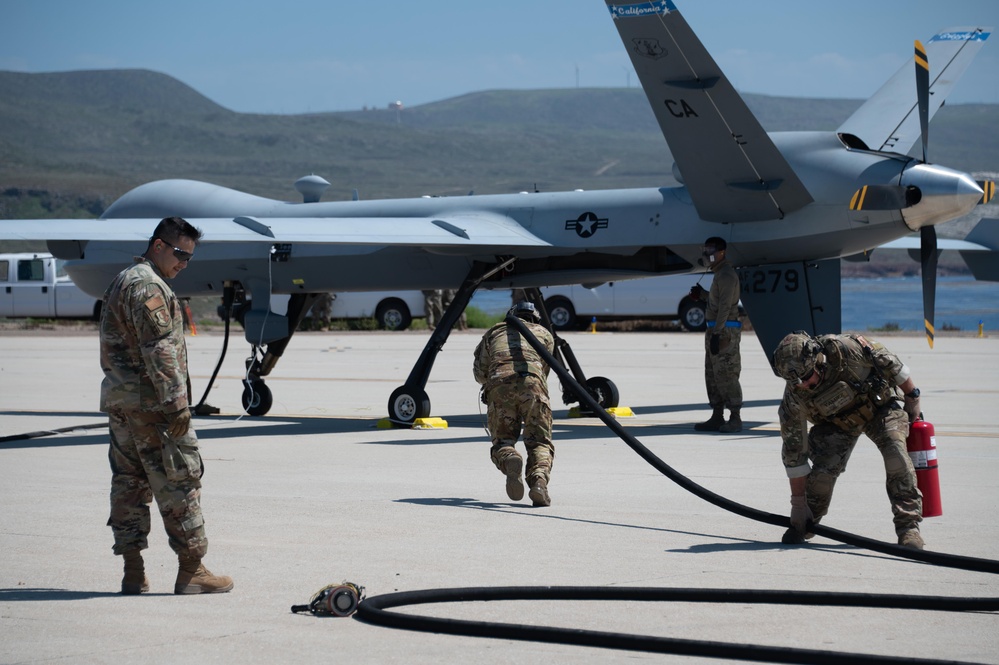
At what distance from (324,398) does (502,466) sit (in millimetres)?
10846

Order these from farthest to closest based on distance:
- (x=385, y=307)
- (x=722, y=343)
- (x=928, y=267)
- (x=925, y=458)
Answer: (x=385, y=307) < (x=722, y=343) < (x=928, y=267) < (x=925, y=458)

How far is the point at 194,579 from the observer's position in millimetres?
7141

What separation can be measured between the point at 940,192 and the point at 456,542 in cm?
792

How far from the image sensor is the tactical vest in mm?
8406

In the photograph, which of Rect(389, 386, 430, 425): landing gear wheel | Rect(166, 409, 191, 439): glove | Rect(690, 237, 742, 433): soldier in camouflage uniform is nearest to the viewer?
Rect(166, 409, 191, 439): glove

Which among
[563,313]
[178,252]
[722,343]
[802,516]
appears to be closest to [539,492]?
[802,516]

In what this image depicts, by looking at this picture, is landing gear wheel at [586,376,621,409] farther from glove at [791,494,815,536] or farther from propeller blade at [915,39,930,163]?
glove at [791,494,815,536]

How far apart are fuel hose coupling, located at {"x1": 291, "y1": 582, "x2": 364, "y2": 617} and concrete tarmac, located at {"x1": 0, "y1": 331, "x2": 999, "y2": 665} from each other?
0.07m

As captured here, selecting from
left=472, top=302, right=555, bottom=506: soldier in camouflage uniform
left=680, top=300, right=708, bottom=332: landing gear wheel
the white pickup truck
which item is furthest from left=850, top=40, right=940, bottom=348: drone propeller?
the white pickup truck

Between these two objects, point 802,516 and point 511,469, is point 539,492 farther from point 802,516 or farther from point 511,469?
point 802,516

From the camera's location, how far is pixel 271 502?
1048cm

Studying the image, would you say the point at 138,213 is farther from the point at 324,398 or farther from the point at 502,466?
the point at 502,466

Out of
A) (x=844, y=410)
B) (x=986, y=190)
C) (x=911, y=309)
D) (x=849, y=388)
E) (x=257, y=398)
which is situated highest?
(x=911, y=309)

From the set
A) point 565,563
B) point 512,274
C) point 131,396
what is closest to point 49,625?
point 131,396
